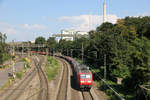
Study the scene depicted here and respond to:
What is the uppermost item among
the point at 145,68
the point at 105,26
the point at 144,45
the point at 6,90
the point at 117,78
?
the point at 105,26

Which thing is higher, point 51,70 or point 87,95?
point 51,70

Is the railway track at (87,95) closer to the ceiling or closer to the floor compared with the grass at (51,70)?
closer to the floor

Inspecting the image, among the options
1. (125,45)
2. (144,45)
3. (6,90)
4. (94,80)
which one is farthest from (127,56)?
(6,90)

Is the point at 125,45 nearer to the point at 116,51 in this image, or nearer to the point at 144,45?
the point at 116,51

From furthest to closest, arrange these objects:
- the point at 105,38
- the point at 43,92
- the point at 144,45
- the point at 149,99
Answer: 1. the point at 105,38
2. the point at 43,92
3. the point at 144,45
4. the point at 149,99

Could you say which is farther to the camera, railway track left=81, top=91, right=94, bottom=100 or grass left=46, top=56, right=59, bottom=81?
grass left=46, top=56, right=59, bottom=81

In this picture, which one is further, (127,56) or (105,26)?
(105,26)

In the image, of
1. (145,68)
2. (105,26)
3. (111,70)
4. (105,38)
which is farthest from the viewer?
(105,26)

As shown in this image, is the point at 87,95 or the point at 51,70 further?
the point at 51,70

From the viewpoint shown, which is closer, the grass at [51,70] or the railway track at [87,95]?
the railway track at [87,95]

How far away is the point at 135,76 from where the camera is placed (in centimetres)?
2078

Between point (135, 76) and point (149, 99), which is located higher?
point (135, 76)

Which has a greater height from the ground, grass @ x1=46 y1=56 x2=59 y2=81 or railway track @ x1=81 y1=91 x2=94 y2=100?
grass @ x1=46 y1=56 x2=59 y2=81

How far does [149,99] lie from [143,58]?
14.3 feet
